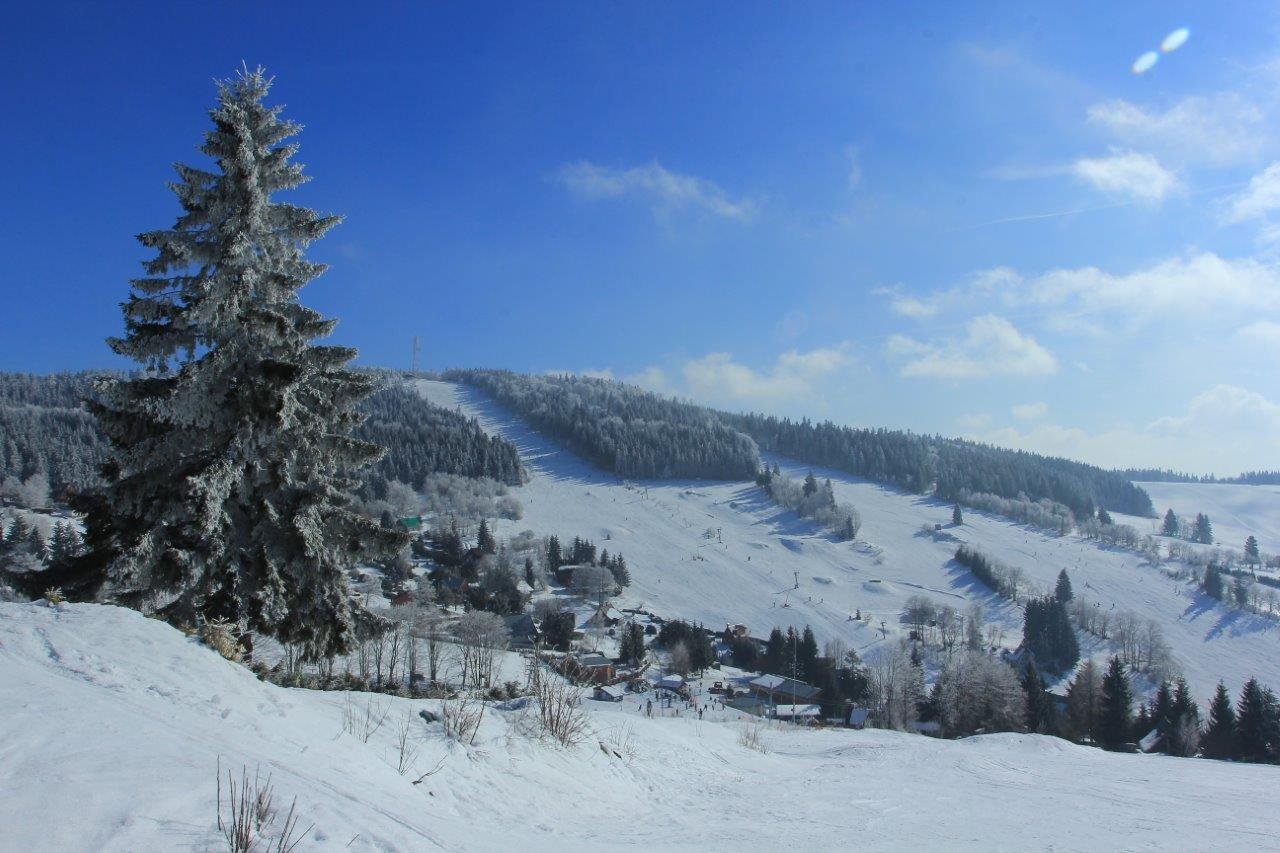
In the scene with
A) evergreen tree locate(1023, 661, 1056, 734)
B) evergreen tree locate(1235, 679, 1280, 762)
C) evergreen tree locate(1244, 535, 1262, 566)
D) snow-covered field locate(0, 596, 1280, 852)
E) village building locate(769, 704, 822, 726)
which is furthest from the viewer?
evergreen tree locate(1244, 535, 1262, 566)

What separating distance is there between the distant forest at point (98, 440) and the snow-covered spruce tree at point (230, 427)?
234 ft

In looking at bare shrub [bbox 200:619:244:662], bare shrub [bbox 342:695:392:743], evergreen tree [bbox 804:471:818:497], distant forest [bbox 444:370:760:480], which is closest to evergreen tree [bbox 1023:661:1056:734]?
bare shrub [bbox 342:695:392:743]

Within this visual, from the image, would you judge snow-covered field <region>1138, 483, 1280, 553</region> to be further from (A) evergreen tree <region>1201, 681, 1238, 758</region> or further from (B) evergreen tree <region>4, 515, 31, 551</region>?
(B) evergreen tree <region>4, 515, 31, 551</region>

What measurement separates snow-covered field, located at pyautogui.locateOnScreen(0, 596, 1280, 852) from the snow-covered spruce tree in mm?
3888

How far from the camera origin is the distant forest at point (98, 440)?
97875 millimetres

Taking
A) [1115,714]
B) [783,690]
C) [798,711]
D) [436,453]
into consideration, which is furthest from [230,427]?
[436,453]

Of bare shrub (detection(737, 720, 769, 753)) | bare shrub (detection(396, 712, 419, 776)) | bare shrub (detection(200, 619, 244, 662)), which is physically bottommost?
bare shrub (detection(737, 720, 769, 753))

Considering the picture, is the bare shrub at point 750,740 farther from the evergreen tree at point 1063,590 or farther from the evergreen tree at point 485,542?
the evergreen tree at point 1063,590

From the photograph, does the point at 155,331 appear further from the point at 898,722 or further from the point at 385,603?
the point at 385,603

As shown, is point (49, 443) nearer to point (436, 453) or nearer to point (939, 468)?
point (436, 453)

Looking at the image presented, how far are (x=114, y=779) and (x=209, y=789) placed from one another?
0.49 metres

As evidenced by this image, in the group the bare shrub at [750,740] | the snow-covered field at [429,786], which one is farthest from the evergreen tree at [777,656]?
the snow-covered field at [429,786]

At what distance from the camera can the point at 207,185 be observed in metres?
11.8

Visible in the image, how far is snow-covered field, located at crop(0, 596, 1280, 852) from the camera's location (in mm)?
3840
